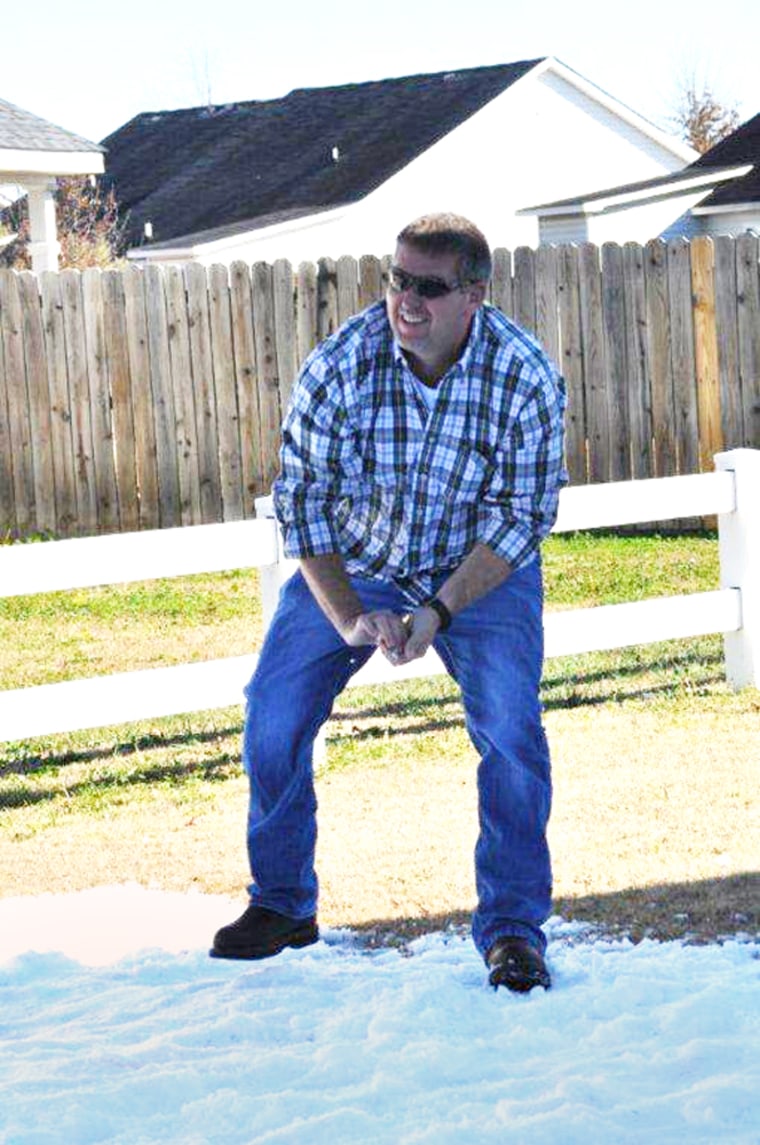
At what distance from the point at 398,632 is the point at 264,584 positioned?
3250 mm

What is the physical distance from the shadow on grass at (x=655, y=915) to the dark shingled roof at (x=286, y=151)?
87.4 feet

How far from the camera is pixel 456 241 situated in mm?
4914

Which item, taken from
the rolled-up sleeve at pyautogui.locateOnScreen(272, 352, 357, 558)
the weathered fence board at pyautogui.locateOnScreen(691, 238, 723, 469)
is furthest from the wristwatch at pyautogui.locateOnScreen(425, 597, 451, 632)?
the weathered fence board at pyautogui.locateOnScreen(691, 238, 723, 469)

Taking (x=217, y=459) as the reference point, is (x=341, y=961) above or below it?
below

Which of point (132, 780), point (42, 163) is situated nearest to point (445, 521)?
point (132, 780)

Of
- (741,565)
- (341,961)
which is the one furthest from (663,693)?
(341,961)

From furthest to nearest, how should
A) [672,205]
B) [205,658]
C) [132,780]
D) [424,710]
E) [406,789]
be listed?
[672,205], [205,658], [424,710], [132,780], [406,789]

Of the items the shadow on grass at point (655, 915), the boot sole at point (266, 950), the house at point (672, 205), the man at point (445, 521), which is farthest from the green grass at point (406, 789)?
the house at point (672, 205)

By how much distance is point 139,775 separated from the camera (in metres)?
8.18

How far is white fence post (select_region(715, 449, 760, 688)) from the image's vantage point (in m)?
8.91

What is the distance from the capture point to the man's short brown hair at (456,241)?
4906 mm

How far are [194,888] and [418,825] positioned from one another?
3.08 ft

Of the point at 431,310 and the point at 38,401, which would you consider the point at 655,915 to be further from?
the point at 38,401

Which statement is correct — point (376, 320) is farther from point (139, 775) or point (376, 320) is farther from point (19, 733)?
point (139, 775)
